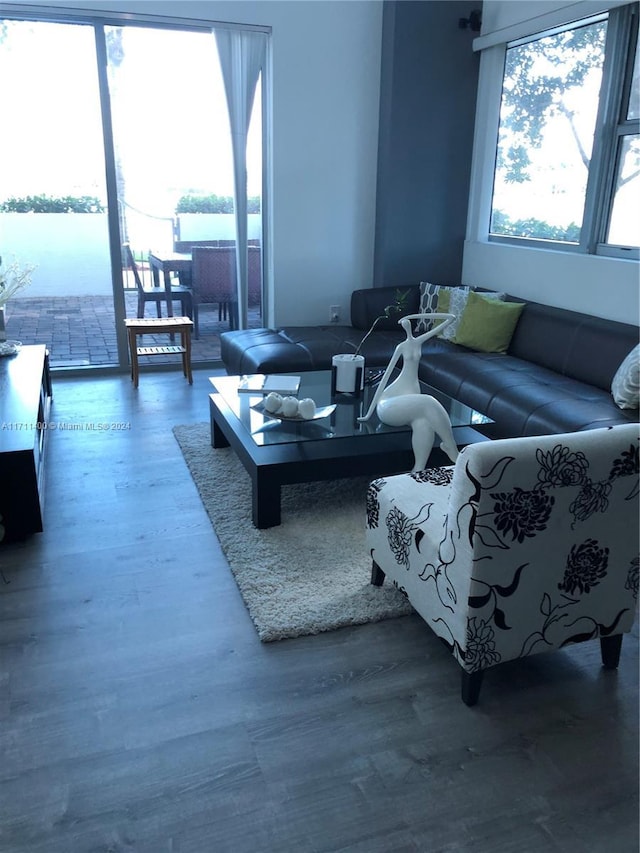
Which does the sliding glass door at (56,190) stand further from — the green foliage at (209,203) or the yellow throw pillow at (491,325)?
the yellow throw pillow at (491,325)

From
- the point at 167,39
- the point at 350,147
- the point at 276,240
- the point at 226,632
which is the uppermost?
the point at 167,39

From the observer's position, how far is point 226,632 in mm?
2119

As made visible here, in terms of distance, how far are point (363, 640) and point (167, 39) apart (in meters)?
4.45

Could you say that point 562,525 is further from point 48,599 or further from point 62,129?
point 62,129

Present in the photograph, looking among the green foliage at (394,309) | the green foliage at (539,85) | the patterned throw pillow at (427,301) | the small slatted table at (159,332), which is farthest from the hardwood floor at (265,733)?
the green foliage at (539,85)

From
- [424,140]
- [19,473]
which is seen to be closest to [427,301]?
[424,140]

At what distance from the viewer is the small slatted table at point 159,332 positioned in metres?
4.72

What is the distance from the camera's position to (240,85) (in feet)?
16.0

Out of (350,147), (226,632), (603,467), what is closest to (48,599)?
(226,632)

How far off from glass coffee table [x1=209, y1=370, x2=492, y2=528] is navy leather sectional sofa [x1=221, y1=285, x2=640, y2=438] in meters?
0.25

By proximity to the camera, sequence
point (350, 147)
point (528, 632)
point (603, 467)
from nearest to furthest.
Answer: point (603, 467), point (528, 632), point (350, 147)

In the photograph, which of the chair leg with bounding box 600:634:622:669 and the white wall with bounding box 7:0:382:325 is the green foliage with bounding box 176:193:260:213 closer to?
the white wall with bounding box 7:0:382:325

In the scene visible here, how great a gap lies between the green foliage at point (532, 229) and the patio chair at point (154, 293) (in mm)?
2446

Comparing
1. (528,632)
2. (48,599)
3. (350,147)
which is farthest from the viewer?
(350,147)
